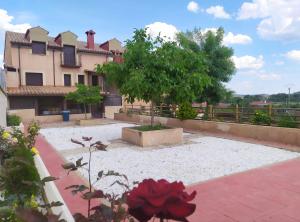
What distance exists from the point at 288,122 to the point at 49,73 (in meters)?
19.4

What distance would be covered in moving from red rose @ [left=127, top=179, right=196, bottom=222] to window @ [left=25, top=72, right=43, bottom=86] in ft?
76.6

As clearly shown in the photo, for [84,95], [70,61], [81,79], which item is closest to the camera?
[84,95]

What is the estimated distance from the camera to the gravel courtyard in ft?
19.9

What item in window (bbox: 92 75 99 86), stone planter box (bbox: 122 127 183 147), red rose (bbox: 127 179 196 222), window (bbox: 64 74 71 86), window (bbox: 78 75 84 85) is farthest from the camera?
window (bbox: 92 75 99 86)

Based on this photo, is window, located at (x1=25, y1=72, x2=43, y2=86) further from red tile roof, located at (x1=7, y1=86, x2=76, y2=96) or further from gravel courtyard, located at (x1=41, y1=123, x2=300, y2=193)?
gravel courtyard, located at (x1=41, y1=123, x2=300, y2=193)

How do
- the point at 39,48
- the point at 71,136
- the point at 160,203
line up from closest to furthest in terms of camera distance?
the point at 160,203, the point at 71,136, the point at 39,48

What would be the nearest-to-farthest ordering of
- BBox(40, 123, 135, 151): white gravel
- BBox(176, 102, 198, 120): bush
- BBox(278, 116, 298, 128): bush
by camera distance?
BBox(278, 116, 298, 128): bush, BBox(40, 123, 135, 151): white gravel, BBox(176, 102, 198, 120): bush

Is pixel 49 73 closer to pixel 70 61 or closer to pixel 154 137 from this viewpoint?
pixel 70 61

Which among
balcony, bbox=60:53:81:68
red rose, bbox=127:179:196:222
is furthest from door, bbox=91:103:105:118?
red rose, bbox=127:179:196:222

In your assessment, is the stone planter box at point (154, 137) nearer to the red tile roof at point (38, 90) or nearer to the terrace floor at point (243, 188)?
the terrace floor at point (243, 188)

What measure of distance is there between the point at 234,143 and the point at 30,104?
58.1 feet

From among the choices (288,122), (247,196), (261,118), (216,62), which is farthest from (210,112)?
(247,196)

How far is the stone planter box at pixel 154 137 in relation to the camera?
962cm

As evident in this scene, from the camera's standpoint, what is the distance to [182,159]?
24.8 ft
